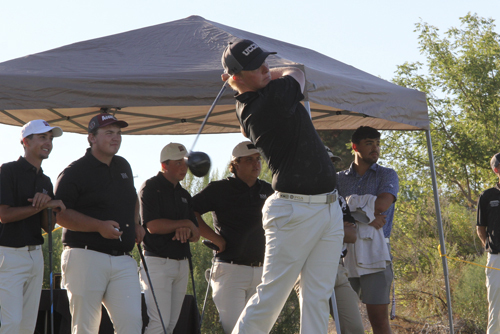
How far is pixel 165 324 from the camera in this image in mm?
5348

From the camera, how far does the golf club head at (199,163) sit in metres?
3.46

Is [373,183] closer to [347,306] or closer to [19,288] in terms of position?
[347,306]

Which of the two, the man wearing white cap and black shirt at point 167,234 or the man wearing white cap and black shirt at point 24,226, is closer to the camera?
the man wearing white cap and black shirt at point 24,226

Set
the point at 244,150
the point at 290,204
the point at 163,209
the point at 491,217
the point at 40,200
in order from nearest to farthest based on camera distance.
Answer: the point at 290,204 → the point at 40,200 → the point at 163,209 → the point at 244,150 → the point at 491,217

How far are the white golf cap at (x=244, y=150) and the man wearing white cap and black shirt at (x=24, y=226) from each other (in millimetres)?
1588

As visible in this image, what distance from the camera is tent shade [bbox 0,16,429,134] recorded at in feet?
14.1

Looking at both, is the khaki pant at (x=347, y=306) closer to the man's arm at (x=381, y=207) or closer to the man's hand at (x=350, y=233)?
the man's hand at (x=350, y=233)

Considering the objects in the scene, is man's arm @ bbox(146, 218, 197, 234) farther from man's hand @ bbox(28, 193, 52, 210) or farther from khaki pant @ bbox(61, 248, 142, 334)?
man's hand @ bbox(28, 193, 52, 210)

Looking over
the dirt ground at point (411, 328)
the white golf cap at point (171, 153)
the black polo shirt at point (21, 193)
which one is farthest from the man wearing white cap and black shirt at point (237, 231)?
the dirt ground at point (411, 328)

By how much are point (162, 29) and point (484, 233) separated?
3.95 m

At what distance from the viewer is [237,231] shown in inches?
215

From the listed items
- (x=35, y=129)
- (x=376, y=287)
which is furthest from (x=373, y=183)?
(x=35, y=129)

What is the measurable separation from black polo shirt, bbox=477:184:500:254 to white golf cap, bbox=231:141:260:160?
8.79 ft

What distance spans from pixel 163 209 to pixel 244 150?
869mm
